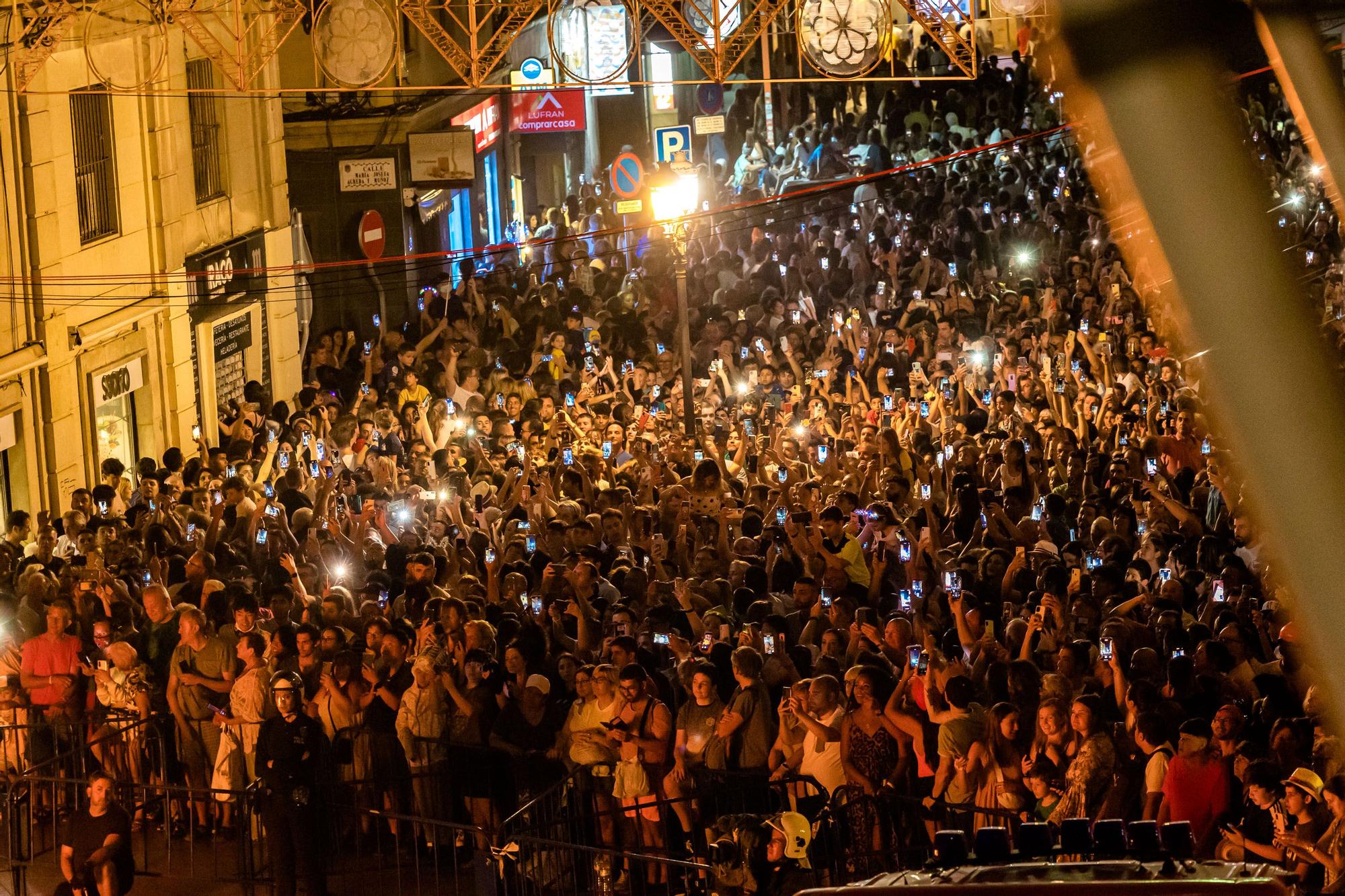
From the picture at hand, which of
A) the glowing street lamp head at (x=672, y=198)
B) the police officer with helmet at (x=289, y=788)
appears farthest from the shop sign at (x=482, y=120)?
the police officer with helmet at (x=289, y=788)

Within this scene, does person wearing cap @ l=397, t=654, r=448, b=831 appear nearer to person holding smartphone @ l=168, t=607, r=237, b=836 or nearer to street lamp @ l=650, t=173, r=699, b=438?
person holding smartphone @ l=168, t=607, r=237, b=836

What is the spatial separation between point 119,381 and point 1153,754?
16.8 m

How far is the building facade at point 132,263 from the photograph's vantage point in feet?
65.4

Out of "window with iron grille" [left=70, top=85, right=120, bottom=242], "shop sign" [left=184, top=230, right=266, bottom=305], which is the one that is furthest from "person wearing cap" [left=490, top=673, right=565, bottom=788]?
"shop sign" [left=184, top=230, right=266, bottom=305]

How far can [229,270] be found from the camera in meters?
25.4

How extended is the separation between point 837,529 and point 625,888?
10.4ft

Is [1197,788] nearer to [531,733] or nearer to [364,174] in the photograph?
[531,733]

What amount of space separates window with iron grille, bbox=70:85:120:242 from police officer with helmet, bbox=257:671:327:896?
12.8 meters

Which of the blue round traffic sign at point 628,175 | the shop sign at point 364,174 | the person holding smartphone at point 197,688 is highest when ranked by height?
the shop sign at point 364,174

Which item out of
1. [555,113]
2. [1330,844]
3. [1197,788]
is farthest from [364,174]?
[1330,844]

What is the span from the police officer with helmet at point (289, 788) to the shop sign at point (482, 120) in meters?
24.5

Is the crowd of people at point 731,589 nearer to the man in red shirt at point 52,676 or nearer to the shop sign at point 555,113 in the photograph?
the man in red shirt at point 52,676

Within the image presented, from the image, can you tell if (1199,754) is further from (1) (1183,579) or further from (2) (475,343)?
(2) (475,343)

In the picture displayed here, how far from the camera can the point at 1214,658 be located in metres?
8.97
